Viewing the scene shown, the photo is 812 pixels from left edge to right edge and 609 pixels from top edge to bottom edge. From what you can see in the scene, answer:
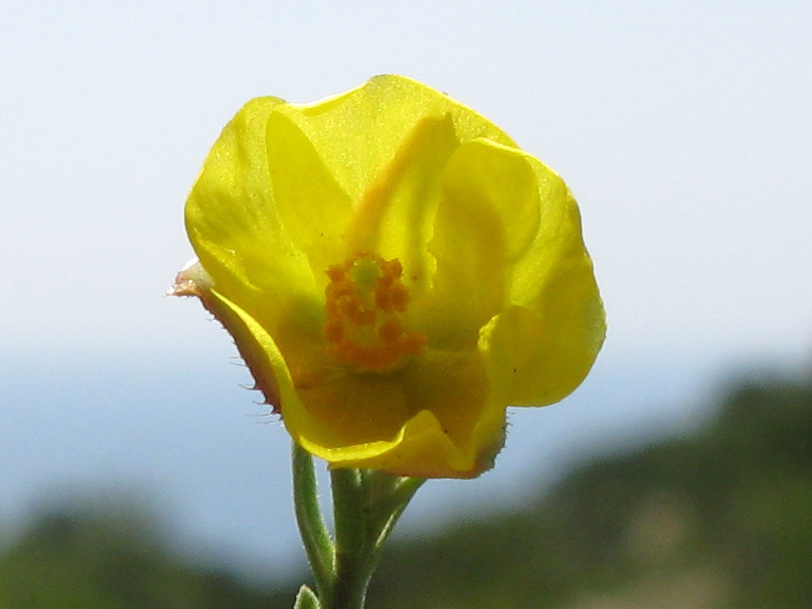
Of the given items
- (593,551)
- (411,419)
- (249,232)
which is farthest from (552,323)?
(593,551)

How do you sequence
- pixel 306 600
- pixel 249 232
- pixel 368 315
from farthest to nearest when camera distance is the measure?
pixel 368 315 < pixel 249 232 < pixel 306 600

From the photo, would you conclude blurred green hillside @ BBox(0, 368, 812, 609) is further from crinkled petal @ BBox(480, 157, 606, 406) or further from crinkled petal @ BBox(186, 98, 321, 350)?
crinkled petal @ BBox(480, 157, 606, 406)

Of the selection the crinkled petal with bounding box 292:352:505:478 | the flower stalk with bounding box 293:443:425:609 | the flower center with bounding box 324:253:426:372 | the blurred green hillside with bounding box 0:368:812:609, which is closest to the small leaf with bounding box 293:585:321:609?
the flower stalk with bounding box 293:443:425:609

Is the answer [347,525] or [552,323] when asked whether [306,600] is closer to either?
[347,525]

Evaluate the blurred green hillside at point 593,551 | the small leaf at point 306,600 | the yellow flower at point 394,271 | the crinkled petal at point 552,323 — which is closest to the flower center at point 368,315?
the yellow flower at point 394,271

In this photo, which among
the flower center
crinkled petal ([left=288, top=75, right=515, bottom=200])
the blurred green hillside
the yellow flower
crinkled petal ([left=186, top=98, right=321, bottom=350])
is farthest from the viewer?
the blurred green hillside

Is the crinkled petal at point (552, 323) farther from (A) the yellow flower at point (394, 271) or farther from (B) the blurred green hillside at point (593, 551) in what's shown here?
(B) the blurred green hillside at point (593, 551)

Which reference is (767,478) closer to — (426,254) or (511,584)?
(511,584)
